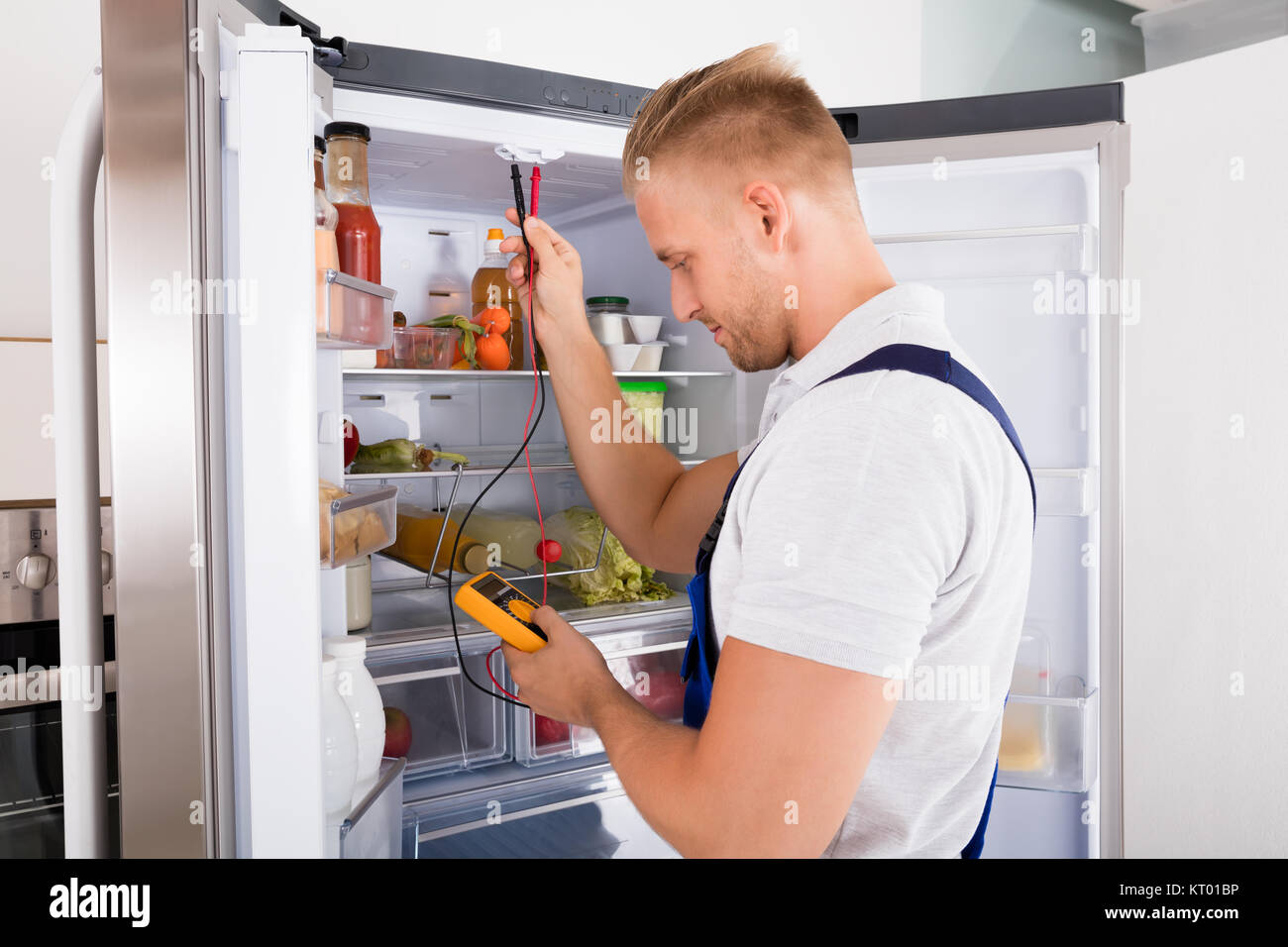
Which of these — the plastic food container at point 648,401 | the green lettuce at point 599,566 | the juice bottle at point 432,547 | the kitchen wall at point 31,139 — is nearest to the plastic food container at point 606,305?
the plastic food container at point 648,401

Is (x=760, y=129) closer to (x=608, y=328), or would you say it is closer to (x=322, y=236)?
(x=322, y=236)

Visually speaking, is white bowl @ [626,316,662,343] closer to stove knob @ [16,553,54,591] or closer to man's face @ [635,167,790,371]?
man's face @ [635,167,790,371]

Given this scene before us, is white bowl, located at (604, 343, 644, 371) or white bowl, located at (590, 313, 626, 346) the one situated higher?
white bowl, located at (590, 313, 626, 346)

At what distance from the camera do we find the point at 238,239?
0.85m

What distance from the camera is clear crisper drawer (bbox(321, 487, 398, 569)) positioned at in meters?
1.00

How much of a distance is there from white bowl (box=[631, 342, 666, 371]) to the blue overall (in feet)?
2.87

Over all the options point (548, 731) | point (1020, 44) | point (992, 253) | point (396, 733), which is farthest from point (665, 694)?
point (1020, 44)

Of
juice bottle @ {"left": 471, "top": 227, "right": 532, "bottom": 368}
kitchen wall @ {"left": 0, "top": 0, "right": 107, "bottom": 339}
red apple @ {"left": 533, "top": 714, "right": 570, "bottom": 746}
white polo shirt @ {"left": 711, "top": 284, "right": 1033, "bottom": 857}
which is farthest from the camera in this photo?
juice bottle @ {"left": 471, "top": 227, "right": 532, "bottom": 368}

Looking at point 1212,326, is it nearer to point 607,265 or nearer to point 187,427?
point 607,265

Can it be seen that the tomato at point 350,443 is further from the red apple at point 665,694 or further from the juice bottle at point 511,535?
the red apple at point 665,694

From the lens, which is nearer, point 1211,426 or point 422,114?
point 422,114

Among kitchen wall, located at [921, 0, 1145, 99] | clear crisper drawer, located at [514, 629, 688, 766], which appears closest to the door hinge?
clear crisper drawer, located at [514, 629, 688, 766]
